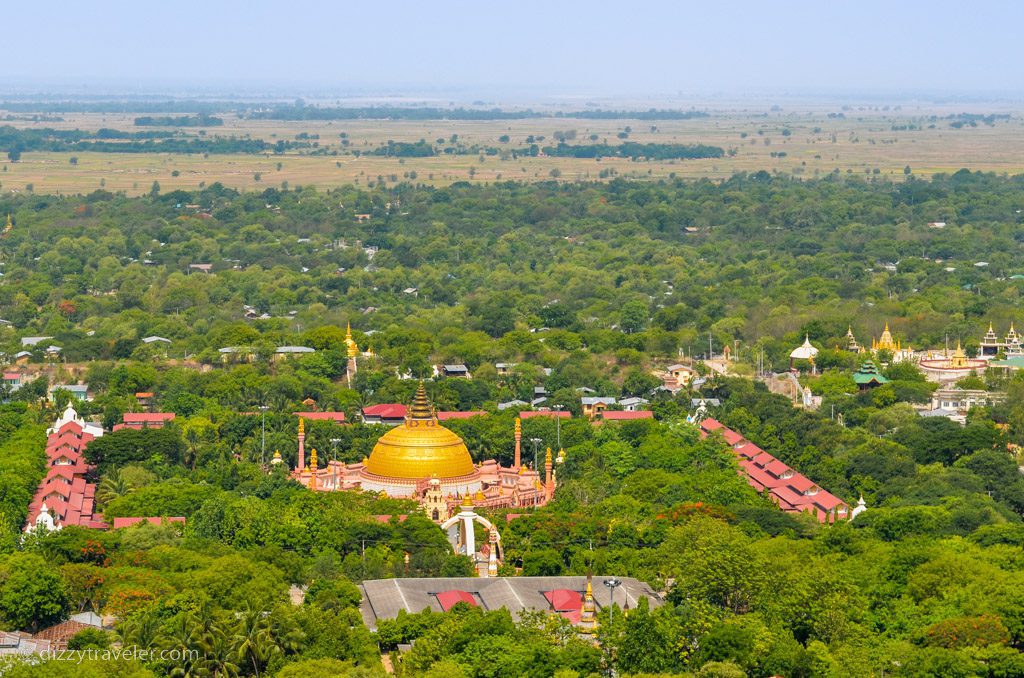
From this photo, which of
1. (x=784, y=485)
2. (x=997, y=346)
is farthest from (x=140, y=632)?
(x=997, y=346)

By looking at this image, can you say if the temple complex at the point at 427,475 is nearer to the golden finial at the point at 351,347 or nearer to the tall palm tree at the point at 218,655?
the tall palm tree at the point at 218,655

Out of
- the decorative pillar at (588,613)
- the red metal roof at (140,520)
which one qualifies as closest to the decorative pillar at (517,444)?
the red metal roof at (140,520)

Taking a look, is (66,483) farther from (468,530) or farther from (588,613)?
(588,613)

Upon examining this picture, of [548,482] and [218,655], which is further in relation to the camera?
[548,482]

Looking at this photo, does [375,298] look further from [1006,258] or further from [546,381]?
[1006,258]

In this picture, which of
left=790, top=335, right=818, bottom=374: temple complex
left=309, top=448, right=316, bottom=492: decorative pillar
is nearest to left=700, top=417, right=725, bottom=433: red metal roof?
left=309, top=448, right=316, bottom=492: decorative pillar
